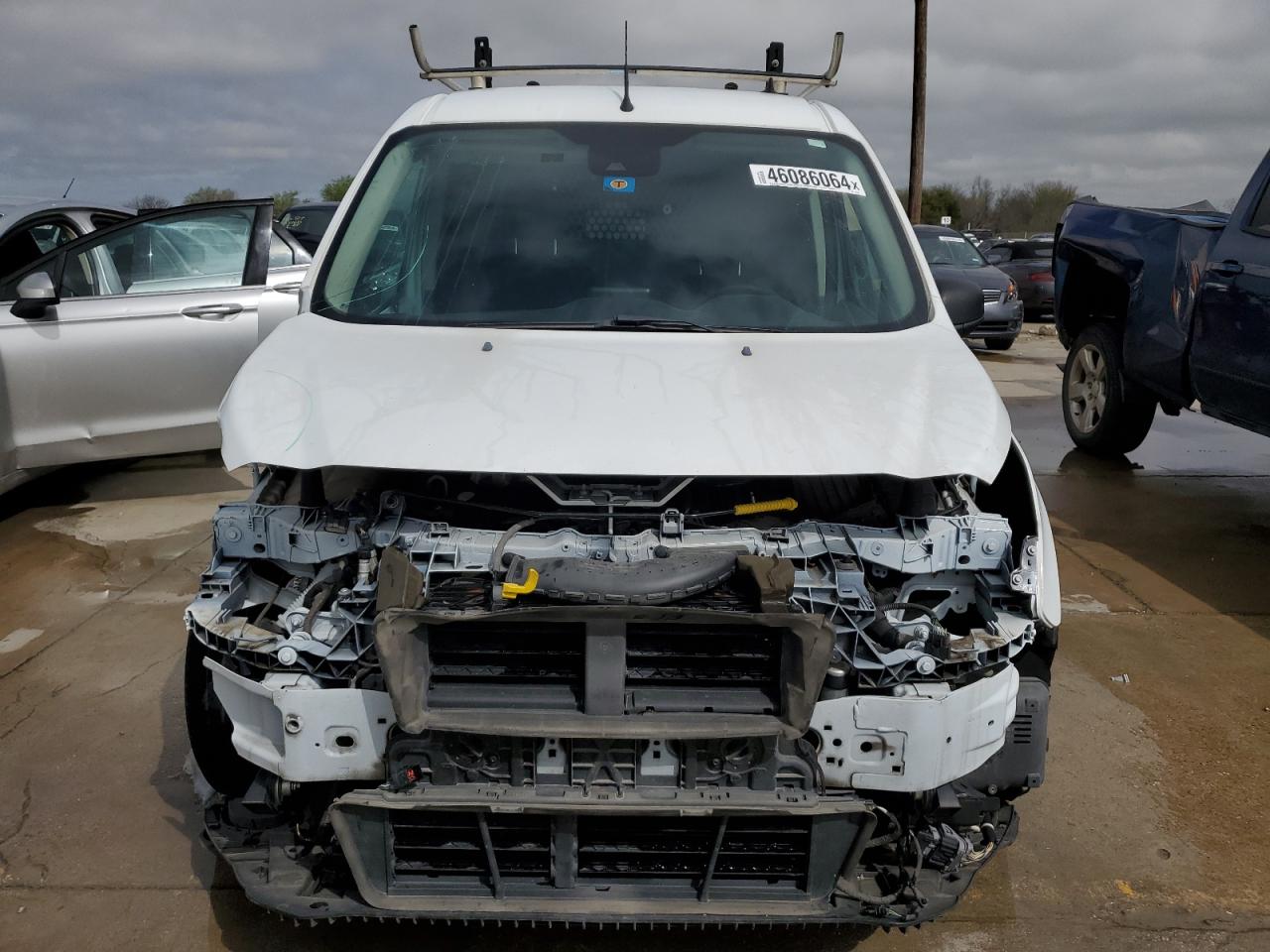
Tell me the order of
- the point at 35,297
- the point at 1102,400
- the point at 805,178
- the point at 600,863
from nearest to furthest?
the point at 600,863
the point at 805,178
the point at 35,297
the point at 1102,400

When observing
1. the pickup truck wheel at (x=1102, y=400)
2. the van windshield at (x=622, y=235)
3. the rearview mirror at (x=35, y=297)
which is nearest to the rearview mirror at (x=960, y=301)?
the van windshield at (x=622, y=235)

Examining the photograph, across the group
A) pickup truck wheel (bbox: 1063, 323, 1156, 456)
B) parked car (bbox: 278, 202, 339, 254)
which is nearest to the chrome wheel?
pickup truck wheel (bbox: 1063, 323, 1156, 456)

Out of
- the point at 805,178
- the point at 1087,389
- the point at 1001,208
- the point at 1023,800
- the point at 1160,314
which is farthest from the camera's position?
the point at 1001,208

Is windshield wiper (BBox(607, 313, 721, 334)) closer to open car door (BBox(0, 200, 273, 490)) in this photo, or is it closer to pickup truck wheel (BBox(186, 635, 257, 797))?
pickup truck wheel (BBox(186, 635, 257, 797))

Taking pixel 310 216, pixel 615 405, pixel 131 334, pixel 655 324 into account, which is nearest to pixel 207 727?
pixel 615 405

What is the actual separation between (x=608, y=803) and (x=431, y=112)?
8.84 ft

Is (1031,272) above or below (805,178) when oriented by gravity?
below

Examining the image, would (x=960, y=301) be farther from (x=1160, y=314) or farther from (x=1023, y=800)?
(x=1160, y=314)

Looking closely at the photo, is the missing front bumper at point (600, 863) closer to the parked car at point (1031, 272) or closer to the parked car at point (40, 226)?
the parked car at point (40, 226)

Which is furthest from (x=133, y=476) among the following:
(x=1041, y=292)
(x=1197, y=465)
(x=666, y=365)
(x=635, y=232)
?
(x=1041, y=292)

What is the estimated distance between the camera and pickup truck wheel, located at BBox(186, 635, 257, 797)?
281cm

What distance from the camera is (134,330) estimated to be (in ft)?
20.3

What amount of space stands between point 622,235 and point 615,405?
103cm

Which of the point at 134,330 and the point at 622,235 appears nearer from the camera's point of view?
the point at 622,235
